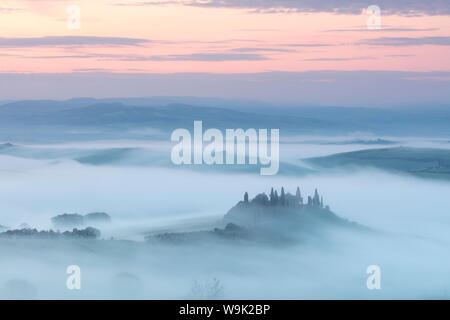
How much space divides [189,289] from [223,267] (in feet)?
10.0

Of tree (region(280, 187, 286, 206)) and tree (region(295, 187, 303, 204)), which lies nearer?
tree (region(280, 187, 286, 206))

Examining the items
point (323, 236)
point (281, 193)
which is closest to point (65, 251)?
point (281, 193)

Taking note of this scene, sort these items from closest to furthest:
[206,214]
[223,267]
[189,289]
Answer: [189,289], [223,267], [206,214]

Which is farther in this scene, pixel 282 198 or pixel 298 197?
pixel 298 197

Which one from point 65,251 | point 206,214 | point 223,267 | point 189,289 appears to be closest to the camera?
point 189,289

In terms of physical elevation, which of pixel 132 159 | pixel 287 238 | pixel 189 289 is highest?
pixel 132 159

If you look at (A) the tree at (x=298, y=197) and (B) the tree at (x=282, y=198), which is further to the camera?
(A) the tree at (x=298, y=197)

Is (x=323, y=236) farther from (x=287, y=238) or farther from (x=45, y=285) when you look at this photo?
→ (x=45, y=285)

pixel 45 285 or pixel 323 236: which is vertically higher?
pixel 323 236

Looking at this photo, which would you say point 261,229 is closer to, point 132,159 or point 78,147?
point 132,159

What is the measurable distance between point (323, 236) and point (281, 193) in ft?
10.5

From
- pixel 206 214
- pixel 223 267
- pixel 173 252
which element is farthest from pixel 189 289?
pixel 206 214

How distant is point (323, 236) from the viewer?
26750mm

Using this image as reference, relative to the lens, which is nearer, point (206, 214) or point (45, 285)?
point (45, 285)
